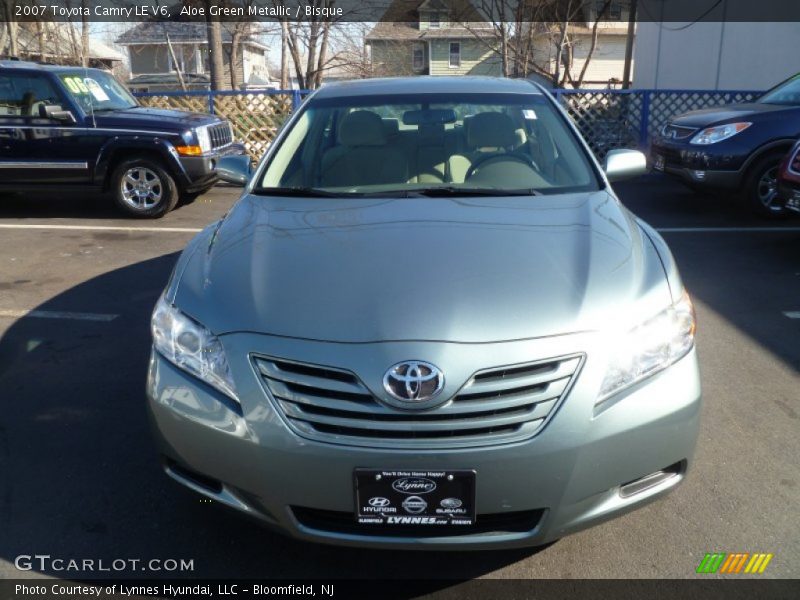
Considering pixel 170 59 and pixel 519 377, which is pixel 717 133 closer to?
pixel 519 377

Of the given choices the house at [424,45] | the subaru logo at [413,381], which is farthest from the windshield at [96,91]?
the house at [424,45]

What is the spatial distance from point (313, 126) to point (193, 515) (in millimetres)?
2132

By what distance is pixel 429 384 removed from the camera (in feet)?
6.68

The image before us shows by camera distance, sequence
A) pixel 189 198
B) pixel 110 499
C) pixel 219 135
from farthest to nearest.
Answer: pixel 189 198 → pixel 219 135 → pixel 110 499

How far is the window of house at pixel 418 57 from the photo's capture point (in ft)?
142

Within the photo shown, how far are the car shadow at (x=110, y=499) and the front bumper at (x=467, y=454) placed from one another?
10.9 inches

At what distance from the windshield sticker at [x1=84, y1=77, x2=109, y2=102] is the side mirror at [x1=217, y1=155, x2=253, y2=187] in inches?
216

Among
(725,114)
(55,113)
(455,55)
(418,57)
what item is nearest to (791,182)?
(725,114)

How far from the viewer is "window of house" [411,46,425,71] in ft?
142

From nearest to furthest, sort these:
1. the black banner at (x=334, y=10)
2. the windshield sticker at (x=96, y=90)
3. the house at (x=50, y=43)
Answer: the windshield sticker at (x=96, y=90)
the black banner at (x=334, y=10)
the house at (x=50, y=43)

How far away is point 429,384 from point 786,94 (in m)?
8.34

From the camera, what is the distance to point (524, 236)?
2725 millimetres

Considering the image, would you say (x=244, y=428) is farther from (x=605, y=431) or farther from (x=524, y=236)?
(x=524, y=236)

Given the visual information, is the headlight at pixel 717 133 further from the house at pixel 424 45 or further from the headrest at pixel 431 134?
the house at pixel 424 45
